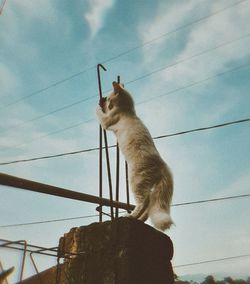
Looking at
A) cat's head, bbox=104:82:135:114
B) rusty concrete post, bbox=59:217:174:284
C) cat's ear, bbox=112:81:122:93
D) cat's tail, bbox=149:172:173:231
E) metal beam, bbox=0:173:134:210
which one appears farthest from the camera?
cat's ear, bbox=112:81:122:93

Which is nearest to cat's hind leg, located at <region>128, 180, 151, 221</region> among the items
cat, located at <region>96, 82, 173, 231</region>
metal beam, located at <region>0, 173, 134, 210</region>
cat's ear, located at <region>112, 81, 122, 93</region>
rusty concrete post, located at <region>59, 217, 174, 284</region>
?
cat, located at <region>96, 82, 173, 231</region>

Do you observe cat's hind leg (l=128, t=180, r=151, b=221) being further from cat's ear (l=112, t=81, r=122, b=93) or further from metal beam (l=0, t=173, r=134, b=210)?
cat's ear (l=112, t=81, r=122, b=93)

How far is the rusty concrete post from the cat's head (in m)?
2.48

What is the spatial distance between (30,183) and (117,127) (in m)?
2.38

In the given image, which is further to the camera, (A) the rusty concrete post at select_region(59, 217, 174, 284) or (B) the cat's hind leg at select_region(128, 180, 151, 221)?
(B) the cat's hind leg at select_region(128, 180, 151, 221)

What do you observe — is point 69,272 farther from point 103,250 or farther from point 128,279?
point 128,279

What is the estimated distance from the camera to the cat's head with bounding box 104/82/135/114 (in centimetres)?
463

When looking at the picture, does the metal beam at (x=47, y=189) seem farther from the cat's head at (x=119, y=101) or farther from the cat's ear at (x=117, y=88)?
the cat's ear at (x=117, y=88)

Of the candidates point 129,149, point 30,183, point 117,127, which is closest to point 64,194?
point 30,183

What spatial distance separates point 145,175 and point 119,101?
5.55ft

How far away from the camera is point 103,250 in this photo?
2264 millimetres

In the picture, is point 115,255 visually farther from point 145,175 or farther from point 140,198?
point 145,175

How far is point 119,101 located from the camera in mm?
4746

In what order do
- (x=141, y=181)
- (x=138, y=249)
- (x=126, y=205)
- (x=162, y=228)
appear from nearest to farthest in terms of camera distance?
(x=138, y=249) → (x=162, y=228) → (x=126, y=205) → (x=141, y=181)
